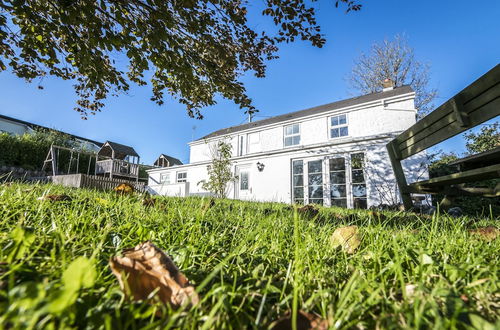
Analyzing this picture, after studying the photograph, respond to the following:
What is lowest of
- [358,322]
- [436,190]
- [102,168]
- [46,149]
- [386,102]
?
[358,322]

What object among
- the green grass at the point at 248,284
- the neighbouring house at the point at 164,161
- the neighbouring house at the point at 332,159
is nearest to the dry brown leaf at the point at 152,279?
the green grass at the point at 248,284

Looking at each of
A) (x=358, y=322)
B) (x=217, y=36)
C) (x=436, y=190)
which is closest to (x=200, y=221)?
(x=358, y=322)

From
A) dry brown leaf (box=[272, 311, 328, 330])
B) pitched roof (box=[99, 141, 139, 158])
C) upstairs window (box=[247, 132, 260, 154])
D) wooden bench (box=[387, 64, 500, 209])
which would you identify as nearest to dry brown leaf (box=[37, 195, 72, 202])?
dry brown leaf (box=[272, 311, 328, 330])

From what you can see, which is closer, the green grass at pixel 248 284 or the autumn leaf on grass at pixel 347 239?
the green grass at pixel 248 284

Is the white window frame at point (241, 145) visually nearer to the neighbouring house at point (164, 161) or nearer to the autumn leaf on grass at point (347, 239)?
the neighbouring house at point (164, 161)

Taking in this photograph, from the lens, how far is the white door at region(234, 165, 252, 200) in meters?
13.6

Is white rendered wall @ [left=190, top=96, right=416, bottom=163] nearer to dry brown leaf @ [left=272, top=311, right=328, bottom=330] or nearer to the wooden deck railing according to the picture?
the wooden deck railing

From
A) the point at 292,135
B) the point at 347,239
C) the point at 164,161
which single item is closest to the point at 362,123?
the point at 292,135

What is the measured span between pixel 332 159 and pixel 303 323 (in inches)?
434

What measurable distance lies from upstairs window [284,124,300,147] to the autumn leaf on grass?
42.7ft

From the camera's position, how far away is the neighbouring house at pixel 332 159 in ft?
32.3

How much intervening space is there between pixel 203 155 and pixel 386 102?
456 inches

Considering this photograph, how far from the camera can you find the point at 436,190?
11.0 ft

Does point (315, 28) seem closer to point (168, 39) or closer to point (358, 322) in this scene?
point (168, 39)
